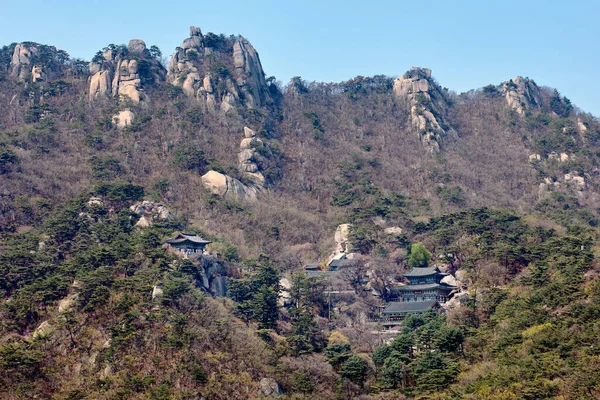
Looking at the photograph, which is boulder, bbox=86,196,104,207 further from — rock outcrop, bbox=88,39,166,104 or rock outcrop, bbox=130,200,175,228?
rock outcrop, bbox=88,39,166,104

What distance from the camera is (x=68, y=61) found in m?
90.8

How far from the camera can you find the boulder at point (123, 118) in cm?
7575

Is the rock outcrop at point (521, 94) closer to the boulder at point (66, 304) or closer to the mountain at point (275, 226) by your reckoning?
the mountain at point (275, 226)

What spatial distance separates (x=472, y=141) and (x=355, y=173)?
21648 millimetres

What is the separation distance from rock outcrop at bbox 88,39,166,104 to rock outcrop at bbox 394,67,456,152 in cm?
3141

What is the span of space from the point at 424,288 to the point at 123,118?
130ft

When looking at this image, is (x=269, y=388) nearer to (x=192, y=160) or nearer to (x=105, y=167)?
(x=105, y=167)

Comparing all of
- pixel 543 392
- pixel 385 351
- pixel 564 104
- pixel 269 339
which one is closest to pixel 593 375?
pixel 543 392

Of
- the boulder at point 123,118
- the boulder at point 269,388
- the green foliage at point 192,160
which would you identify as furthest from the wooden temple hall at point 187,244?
the boulder at point 123,118

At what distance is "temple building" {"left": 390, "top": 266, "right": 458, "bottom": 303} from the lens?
51.9 metres

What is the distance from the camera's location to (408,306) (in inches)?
1989

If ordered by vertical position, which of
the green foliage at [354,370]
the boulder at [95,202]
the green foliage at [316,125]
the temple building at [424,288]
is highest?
the green foliage at [316,125]

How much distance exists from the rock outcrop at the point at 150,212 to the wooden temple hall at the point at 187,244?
12.0 ft

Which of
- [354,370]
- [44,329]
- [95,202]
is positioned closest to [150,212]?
[95,202]
